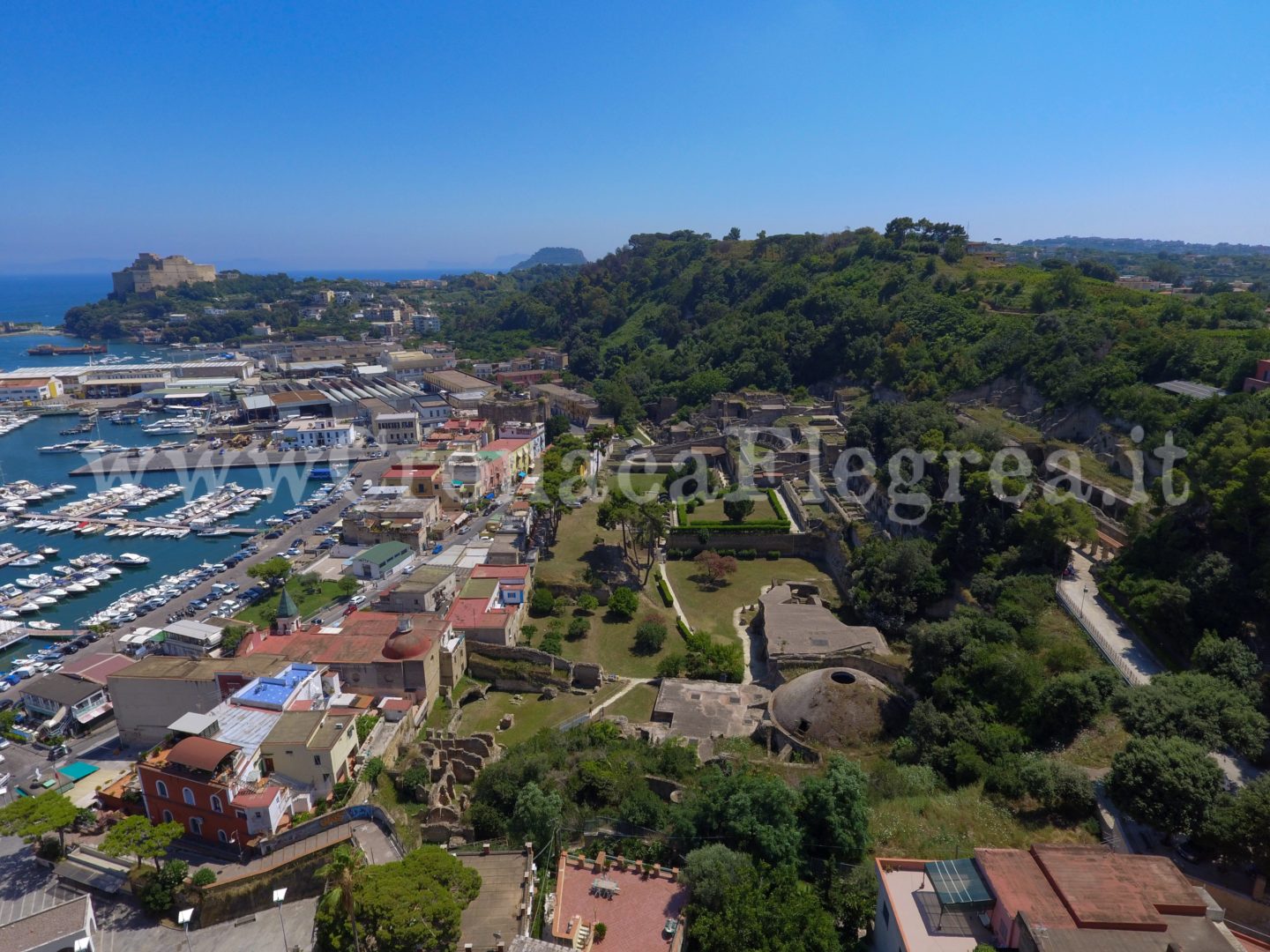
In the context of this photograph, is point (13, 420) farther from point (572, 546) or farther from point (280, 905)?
point (280, 905)

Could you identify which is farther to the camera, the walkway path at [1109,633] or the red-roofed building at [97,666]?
the red-roofed building at [97,666]

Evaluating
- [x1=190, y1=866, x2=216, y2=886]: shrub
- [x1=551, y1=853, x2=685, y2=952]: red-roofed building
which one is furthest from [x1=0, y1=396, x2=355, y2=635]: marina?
[x1=551, y1=853, x2=685, y2=952]: red-roofed building

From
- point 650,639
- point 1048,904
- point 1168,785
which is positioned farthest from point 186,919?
point 1168,785

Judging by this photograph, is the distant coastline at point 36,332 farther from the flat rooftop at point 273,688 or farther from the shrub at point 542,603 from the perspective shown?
the flat rooftop at point 273,688

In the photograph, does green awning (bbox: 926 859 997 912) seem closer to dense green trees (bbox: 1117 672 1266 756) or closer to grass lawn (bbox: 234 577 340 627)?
dense green trees (bbox: 1117 672 1266 756)

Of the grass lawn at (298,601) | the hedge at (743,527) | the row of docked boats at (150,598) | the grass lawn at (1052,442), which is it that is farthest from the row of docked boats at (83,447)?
the grass lawn at (1052,442)

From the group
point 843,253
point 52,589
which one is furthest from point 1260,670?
point 843,253

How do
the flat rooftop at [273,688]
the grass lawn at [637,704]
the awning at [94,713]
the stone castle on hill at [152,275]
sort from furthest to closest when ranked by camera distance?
the stone castle on hill at [152,275]
the awning at [94,713]
the grass lawn at [637,704]
the flat rooftop at [273,688]
